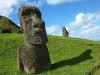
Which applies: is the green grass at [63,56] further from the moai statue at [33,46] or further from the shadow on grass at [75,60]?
the moai statue at [33,46]

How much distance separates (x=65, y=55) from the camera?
25.6 m

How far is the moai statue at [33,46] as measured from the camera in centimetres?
1962

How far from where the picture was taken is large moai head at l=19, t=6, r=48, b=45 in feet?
64.7

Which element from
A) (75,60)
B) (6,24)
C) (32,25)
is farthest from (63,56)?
(6,24)

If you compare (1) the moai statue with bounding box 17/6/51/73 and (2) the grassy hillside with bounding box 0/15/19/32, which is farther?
(2) the grassy hillside with bounding box 0/15/19/32

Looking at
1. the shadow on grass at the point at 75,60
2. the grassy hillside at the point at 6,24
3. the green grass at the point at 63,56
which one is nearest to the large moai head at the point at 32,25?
the green grass at the point at 63,56

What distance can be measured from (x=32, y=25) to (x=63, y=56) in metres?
6.83

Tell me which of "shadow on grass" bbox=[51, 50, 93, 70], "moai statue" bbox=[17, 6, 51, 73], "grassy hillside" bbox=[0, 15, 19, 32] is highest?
"grassy hillside" bbox=[0, 15, 19, 32]

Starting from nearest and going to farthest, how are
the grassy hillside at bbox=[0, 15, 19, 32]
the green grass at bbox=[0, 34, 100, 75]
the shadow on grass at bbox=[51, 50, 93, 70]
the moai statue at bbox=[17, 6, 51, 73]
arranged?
the moai statue at bbox=[17, 6, 51, 73] < the green grass at bbox=[0, 34, 100, 75] < the shadow on grass at bbox=[51, 50, 93, 70] < the grassy hillside at bbox=[0, 15, 19, 32]

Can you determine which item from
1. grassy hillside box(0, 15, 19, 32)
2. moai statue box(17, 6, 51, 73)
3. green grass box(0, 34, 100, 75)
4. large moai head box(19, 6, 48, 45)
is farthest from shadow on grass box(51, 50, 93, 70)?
grassy hillside box(0, 15, 19, 32)

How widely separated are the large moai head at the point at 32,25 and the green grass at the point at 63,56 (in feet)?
9.53

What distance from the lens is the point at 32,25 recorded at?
20016mm

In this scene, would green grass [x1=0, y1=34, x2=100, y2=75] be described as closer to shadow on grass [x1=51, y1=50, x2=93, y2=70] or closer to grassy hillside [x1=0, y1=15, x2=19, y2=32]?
shadow on grass [x1=51, y1=50, x2=93, y2=70]

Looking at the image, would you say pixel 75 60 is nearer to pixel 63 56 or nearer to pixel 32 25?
pixel 63 56
